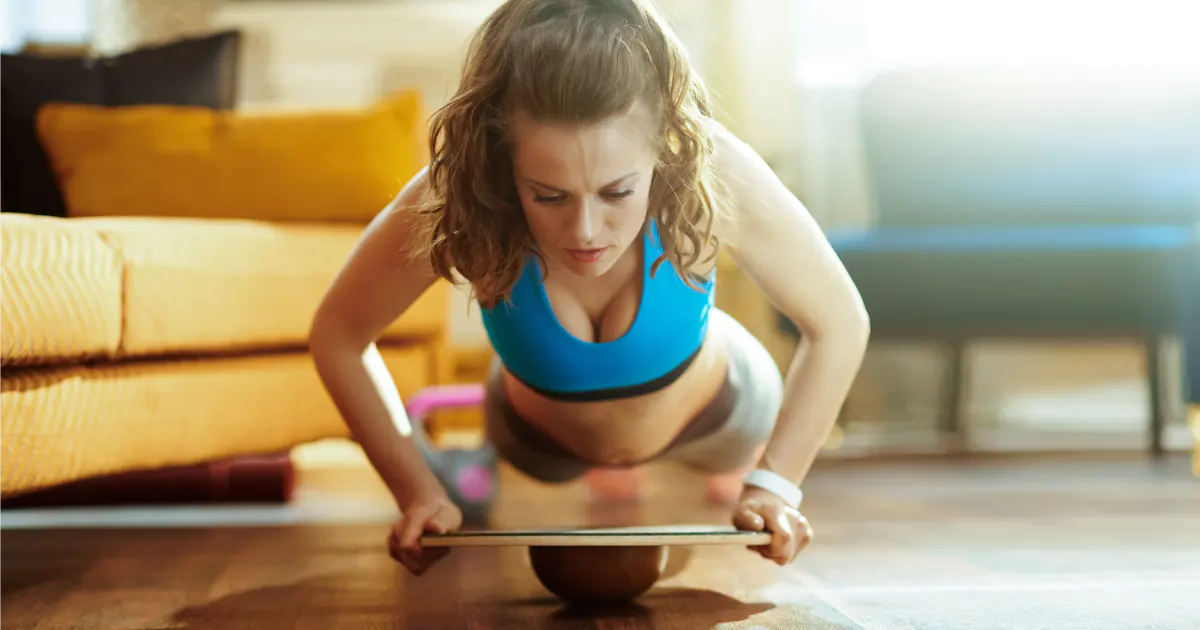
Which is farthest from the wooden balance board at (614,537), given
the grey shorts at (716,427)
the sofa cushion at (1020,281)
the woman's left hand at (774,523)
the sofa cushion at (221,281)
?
the sofa cushion at (1020,281)

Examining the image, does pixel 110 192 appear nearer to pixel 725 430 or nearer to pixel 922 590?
pixel 725 430

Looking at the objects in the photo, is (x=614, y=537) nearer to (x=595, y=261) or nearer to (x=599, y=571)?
(x=599, y=571)

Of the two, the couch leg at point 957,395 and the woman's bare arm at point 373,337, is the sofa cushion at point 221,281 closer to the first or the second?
the woman's bare arm at point 373,337

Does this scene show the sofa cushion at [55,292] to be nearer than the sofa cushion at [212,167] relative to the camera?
Yes

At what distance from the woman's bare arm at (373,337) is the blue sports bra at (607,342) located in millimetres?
107

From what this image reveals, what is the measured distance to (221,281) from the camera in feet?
5.08

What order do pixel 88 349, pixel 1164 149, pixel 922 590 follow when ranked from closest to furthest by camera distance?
pixel 922 590 → pixel 88 349 → pixel 1164 149

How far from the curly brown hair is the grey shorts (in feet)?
1.25

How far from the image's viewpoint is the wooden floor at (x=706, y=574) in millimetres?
988

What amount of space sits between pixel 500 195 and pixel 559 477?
61 cm

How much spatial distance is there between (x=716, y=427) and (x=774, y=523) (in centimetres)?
39

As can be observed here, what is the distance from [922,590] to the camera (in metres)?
1.09

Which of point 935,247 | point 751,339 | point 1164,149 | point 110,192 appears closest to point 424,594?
point 751,339

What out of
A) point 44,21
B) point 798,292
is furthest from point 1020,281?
point 44,21
